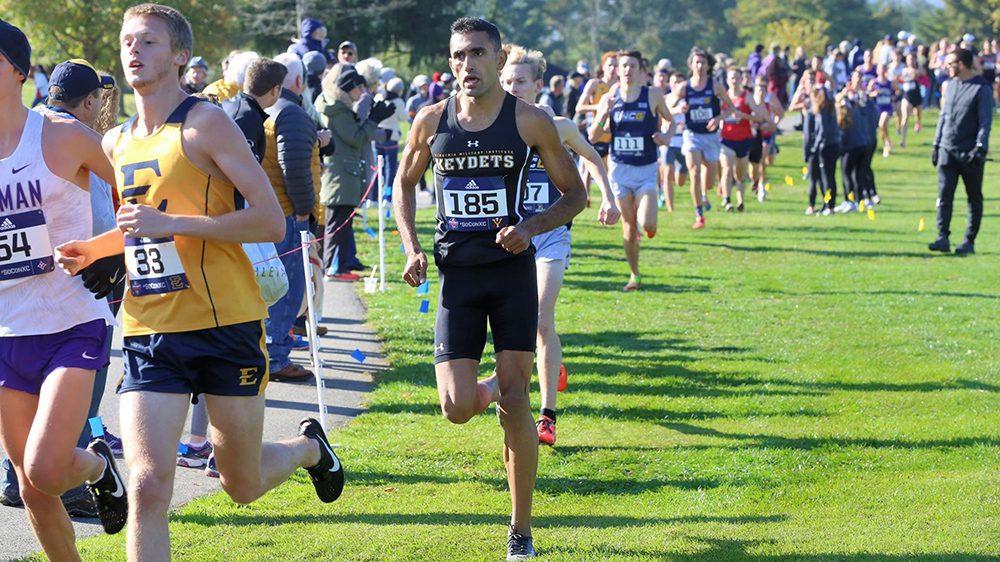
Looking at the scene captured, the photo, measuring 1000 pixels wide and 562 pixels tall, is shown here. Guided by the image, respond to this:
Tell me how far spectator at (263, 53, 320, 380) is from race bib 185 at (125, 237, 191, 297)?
13.3ft

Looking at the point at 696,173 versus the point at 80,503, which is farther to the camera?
the point at 696,173

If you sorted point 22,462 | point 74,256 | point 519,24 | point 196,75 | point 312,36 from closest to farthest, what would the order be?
point 74,256, point 22,462, point 196,75, point 312,36, point 519,24

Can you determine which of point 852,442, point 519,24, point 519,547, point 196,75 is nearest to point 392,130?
point 196,75

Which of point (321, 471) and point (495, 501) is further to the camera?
point (495, 501)

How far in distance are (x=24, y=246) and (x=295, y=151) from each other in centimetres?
412

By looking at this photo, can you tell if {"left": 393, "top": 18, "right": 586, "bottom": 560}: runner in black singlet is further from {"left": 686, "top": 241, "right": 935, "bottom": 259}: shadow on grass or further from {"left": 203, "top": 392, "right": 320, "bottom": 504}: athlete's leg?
{"left": 686, "top": 241, "right": 935, "bottom": 259}: shadow on grass

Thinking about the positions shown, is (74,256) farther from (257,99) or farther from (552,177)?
(257,99)

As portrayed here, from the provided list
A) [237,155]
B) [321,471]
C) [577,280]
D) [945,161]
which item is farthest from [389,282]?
[237,155]

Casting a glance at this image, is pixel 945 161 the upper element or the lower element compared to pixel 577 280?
upper

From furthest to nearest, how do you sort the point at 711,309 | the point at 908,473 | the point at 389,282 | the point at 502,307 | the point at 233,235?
the point at 389,282, the point at 711,309, the point at 908,473, the point at 502,307, the point at 233,235

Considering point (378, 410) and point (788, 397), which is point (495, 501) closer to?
point (378, 410)

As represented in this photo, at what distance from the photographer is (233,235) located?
4.53 m

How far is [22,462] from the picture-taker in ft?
15.7

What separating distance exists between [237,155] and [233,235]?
278mm
